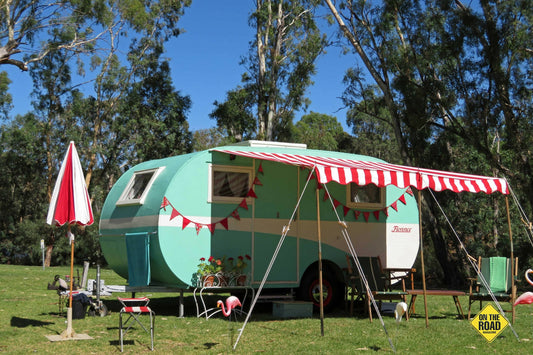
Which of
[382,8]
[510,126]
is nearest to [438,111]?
[510,126]

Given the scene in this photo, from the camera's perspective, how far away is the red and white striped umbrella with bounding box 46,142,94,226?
29.2 ft

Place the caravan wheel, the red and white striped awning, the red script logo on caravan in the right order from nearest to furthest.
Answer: the red and white striped awning → the caravan wheel → the red script logo on caravan

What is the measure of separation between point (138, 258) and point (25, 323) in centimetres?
197

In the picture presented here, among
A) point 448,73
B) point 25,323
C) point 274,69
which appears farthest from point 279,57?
point 25,323

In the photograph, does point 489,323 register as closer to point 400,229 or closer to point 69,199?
point 400,229

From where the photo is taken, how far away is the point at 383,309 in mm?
12203

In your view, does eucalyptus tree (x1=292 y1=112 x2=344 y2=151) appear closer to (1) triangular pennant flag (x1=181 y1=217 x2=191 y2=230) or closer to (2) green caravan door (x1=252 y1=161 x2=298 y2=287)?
(2) green caravan door (x1=252 y1=161 x2=298 y2=287)

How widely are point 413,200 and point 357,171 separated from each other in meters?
3.96

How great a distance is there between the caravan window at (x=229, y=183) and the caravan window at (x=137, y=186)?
1.01 metres

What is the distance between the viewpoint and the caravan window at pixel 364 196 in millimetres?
12360

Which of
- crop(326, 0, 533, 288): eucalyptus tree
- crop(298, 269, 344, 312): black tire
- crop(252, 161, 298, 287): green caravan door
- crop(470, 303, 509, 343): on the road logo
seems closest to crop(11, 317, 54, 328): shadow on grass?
crop(252, 161, 298, 287): green caravan door

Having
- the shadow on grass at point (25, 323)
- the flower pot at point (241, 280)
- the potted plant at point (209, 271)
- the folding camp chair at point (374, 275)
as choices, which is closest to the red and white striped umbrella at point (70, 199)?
→ the shadow on grass at point (25, 323)

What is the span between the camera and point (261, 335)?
8.96m

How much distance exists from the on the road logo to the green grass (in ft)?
0.67
